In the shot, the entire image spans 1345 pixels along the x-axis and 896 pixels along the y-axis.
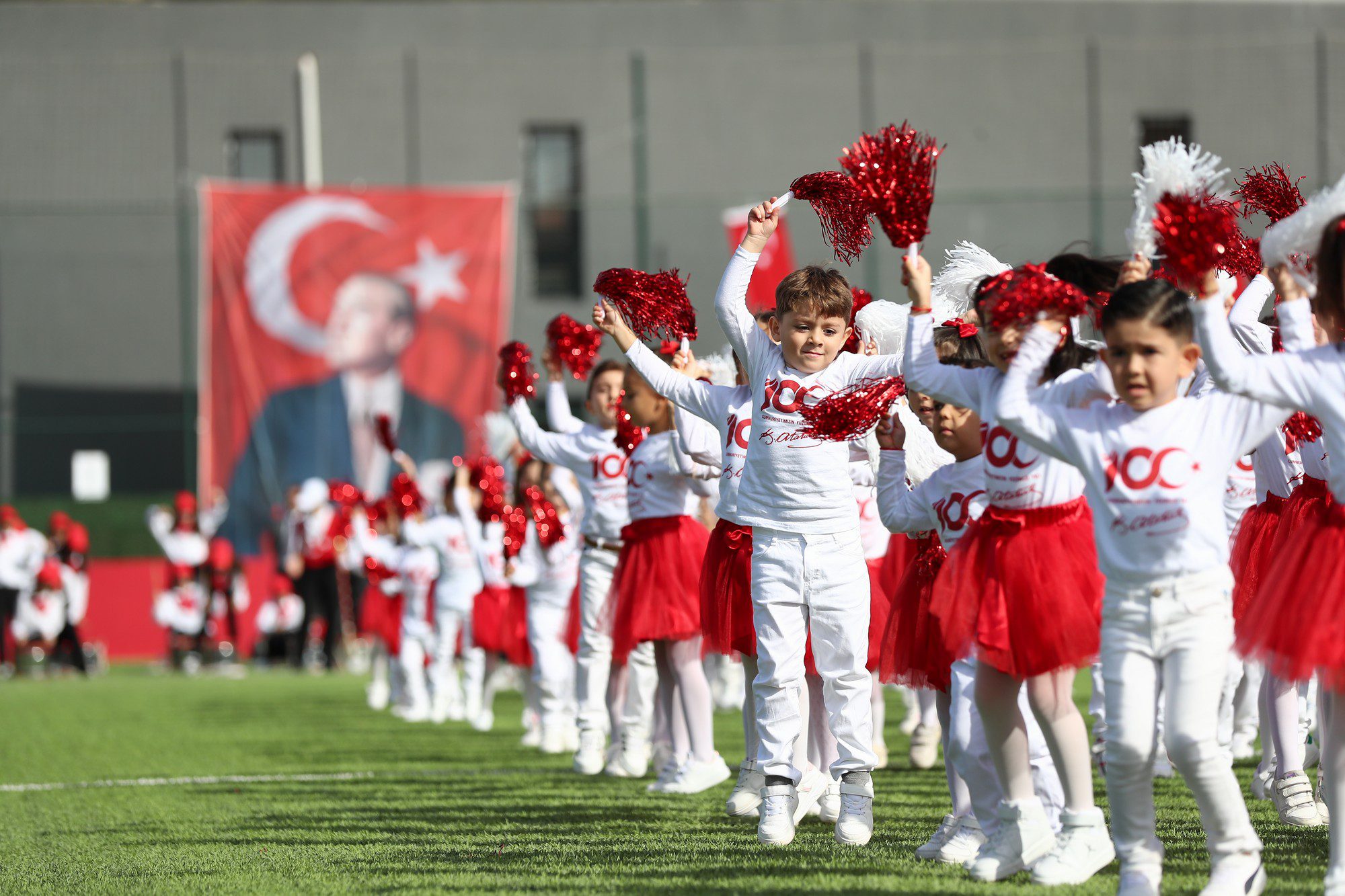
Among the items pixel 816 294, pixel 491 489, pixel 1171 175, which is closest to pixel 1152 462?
pixel 1171 175

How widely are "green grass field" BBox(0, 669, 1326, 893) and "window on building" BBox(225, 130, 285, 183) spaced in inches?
569

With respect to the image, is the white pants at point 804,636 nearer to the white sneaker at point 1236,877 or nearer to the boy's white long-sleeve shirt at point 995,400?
the boy's white long-sleeve shirt at point 995,400

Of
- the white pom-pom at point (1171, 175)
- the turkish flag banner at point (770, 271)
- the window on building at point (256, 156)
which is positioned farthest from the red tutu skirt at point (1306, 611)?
the window on building at point (256, 156)

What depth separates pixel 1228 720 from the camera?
664 centimetres

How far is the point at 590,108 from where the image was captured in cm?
2388

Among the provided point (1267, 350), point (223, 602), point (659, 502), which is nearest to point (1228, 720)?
point (1267, 350)

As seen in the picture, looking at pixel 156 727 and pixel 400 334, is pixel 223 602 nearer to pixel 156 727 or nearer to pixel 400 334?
pixel 400 334

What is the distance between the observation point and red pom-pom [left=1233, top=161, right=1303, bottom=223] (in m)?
5.17

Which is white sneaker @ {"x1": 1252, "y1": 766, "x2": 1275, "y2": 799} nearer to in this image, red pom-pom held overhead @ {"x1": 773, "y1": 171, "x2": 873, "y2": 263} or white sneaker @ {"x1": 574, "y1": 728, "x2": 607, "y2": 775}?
red pom-pom held overhead @ {"x1": 773, "y1": 171, "x2": 873, "y2": 263}

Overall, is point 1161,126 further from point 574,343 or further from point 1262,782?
point 1262,782

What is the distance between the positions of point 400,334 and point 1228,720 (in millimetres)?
14562

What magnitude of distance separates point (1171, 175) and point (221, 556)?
15031mm

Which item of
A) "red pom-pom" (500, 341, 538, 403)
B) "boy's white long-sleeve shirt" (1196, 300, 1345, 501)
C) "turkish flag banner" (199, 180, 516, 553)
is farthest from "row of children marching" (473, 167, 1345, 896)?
"turkish flag banner" (199, 180, 516, 553)

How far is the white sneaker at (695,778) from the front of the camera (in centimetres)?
667
